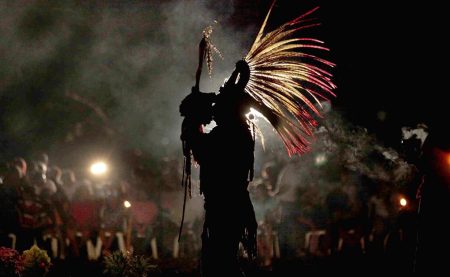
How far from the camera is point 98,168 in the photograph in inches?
585

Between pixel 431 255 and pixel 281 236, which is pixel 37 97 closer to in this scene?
pixel 281 236

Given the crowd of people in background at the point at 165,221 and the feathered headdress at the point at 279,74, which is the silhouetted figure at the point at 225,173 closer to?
the feathered headdress at the point at 279,74

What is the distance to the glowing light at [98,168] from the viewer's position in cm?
1481

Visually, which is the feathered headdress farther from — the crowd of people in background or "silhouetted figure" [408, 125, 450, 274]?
the crowd of people in background

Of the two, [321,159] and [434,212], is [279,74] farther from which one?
[321,159]

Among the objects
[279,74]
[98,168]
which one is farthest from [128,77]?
[279,74]

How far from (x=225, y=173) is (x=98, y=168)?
11.6 m

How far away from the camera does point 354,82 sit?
1323 cm

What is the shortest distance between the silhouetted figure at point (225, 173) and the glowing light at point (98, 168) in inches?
445

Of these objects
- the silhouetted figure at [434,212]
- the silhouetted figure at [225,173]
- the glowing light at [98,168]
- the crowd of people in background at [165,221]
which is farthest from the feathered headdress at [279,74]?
the glowing light at [98,168]

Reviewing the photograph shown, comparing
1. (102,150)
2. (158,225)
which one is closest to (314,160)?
(158,225)

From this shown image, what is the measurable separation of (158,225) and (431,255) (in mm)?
6842

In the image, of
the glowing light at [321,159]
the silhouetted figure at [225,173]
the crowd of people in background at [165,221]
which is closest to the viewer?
the silhouetted figure at [225,173]

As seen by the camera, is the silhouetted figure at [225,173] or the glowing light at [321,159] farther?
the glowing light at [321,159]
